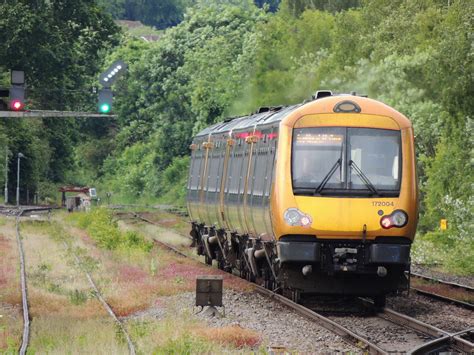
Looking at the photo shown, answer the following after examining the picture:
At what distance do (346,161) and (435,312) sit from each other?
9.33 feet

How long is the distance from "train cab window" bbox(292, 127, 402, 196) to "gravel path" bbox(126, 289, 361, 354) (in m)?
2.08

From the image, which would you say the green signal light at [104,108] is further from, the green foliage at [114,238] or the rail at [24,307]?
the green foliage at [114,238]

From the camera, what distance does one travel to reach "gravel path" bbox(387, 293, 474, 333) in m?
18.7

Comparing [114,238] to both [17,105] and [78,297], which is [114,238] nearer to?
[17,105]

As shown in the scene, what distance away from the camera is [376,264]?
19.8 m

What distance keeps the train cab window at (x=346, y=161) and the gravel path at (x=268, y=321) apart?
6.81 feet

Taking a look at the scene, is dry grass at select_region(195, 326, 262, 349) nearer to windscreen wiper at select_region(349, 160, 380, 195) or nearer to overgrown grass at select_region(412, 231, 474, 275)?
windscreen wiper at select_region(349, 160, 380, 195)

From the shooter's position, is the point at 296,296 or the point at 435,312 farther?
the point at 296,296

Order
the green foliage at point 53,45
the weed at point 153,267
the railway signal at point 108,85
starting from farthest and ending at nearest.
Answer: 1. the green foliage at point 53,45
2. the railway signal at point 108,85
3. the weed at point 153,267

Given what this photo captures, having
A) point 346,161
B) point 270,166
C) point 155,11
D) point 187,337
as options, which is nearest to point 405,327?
point 346,161

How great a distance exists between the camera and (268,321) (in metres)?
18.9

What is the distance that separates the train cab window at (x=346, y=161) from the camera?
786 inches

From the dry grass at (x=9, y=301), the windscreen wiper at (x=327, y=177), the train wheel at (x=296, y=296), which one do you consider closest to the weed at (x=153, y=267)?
the dry grass at (x=9, y=301)

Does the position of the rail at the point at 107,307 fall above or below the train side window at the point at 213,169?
below
